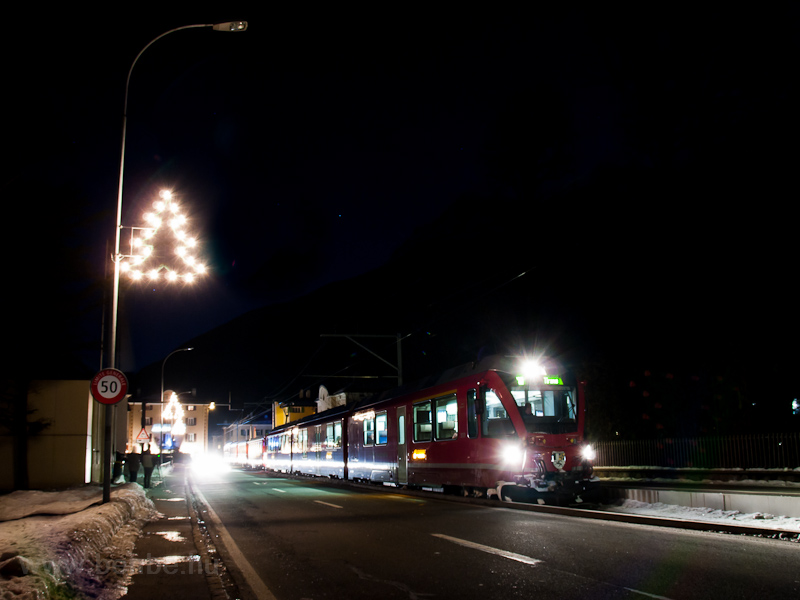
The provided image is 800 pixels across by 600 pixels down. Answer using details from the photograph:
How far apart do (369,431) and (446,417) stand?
7.96 meters

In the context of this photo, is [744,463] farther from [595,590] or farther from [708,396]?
[595,590]

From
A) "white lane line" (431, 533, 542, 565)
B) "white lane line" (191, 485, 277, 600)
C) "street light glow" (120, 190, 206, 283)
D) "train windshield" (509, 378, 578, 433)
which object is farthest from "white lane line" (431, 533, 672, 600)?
"street light glow" (120, 190, 206, 283)

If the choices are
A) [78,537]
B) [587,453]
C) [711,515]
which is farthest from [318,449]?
[78,537]

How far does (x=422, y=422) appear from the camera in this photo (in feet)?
64.6

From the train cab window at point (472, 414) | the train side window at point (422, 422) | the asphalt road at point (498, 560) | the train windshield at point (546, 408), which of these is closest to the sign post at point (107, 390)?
the asphalt road at point (498, 560)

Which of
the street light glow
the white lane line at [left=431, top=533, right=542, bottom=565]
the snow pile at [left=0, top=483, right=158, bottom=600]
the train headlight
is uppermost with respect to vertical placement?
the street light glow

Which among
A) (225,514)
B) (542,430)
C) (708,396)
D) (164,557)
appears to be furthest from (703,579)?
(708,396)

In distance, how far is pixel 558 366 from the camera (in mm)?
16359

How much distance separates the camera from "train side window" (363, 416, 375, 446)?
24.7 metres

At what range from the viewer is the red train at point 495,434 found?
14.9 m

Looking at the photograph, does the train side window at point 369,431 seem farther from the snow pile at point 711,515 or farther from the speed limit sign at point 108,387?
the speed limit sign at point 108,387

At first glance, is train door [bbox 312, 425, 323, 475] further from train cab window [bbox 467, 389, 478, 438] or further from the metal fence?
train cab window [bbox 467, 389, 478, 438]

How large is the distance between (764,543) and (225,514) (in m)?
10.8

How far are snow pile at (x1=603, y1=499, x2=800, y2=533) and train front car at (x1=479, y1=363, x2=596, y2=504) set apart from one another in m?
1.17
